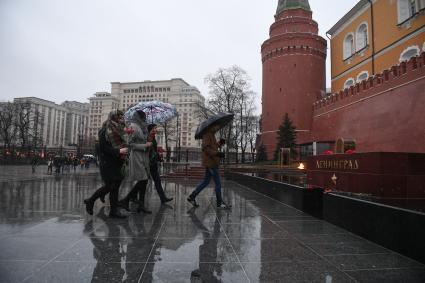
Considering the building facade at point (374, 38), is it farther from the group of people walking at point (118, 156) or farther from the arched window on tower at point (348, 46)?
the group of people walking at point (118, 156)

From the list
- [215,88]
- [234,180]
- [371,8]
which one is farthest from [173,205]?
[215,88]

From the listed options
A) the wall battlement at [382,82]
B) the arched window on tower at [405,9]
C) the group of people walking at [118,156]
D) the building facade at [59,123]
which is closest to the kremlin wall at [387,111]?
the wall battlement at [382,82]

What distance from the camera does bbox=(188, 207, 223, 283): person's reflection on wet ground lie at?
286 centimetres

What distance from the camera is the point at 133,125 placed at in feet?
20.3

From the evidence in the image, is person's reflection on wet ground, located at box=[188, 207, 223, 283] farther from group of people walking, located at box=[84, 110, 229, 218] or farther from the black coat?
the black coat

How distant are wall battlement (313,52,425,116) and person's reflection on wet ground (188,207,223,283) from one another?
15172 mm

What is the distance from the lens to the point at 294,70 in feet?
110

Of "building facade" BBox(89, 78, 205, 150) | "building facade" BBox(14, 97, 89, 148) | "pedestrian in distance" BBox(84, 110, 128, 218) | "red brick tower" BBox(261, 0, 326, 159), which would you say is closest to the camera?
"pedestrian in distance" BBox(84, 110, 128, 218)

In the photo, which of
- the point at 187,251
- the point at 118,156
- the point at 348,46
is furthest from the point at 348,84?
the point at 187,251

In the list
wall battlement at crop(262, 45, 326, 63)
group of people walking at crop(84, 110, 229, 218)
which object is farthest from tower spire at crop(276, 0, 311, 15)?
group of people walking at crop(84, 110, 229, 218)

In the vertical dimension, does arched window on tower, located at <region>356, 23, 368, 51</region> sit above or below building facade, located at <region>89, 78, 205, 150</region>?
below

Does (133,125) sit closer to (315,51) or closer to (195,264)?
(195,264)

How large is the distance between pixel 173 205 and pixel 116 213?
1900 millimetres

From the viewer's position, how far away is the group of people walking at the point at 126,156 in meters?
5.57
